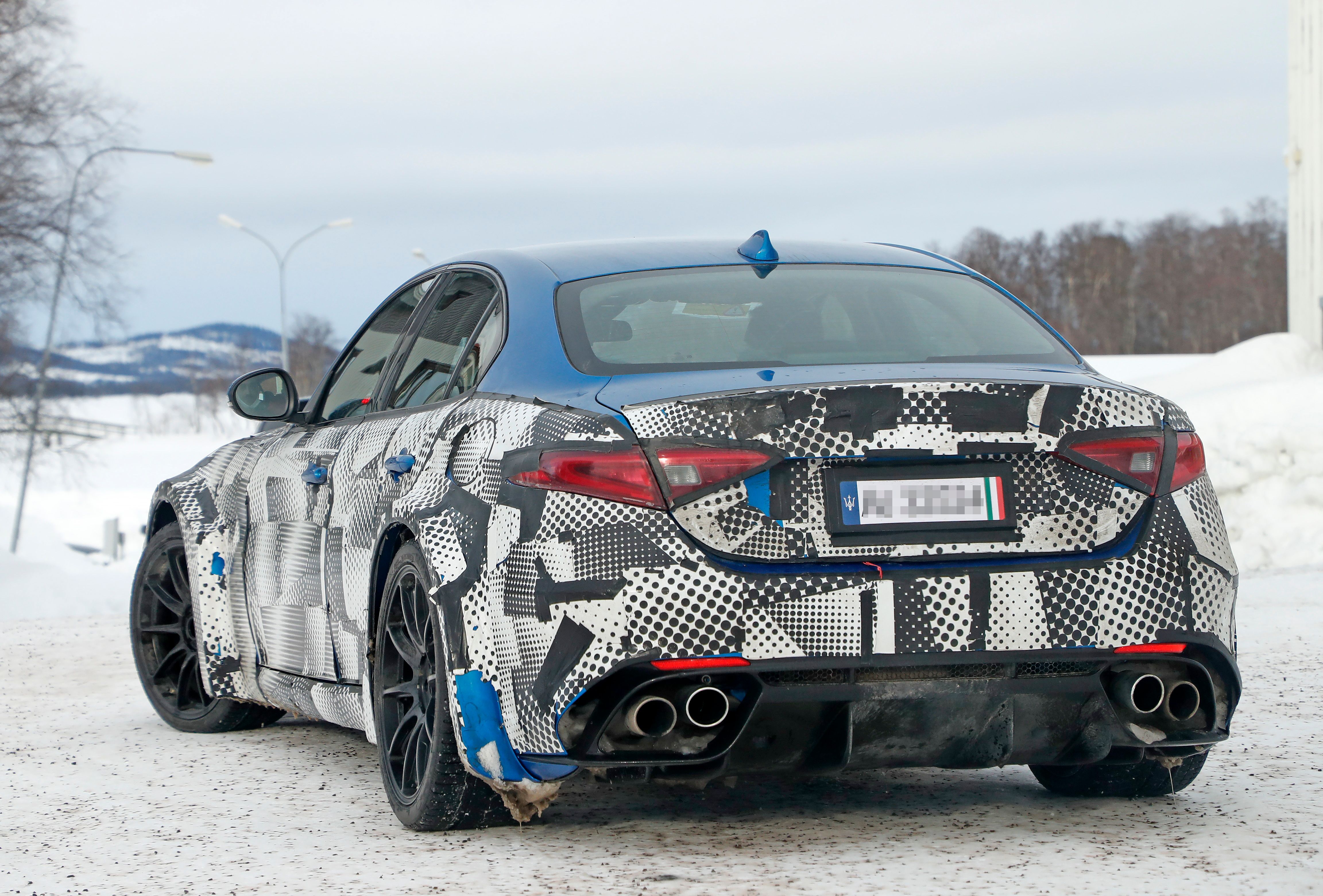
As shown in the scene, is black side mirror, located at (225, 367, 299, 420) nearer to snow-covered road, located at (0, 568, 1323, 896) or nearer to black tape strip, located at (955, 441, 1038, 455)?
snow-covered road, located at (0, 568, 1323, 896)

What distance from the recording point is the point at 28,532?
3616 centimetres

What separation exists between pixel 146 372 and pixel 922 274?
194184 millimetres

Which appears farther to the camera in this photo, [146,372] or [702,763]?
[146,372]

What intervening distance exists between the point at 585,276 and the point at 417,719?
1.26 metres

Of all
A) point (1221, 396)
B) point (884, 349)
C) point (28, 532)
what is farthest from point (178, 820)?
point (28, 532)

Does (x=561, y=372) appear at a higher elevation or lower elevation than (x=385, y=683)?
higher

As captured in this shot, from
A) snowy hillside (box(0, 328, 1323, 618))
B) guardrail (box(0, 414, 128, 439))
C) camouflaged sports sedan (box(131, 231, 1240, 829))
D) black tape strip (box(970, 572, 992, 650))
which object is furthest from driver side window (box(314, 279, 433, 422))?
guardrail (box(0, 414, 128, 439))

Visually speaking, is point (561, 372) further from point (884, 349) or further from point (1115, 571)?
point (1115, 571)

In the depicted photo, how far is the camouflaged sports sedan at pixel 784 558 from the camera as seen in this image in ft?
11.6

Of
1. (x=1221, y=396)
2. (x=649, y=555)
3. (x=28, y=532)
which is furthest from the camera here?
(x=28, y=532)

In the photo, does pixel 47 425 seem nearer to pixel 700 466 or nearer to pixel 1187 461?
pixel 700 466

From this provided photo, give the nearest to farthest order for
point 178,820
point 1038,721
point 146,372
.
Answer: point 1038,721, point 178,820, point 146,372

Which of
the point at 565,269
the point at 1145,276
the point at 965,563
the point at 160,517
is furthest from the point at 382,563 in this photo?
the point at 1145,276

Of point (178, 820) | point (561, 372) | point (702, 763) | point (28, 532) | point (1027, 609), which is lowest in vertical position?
point (28, 532)
